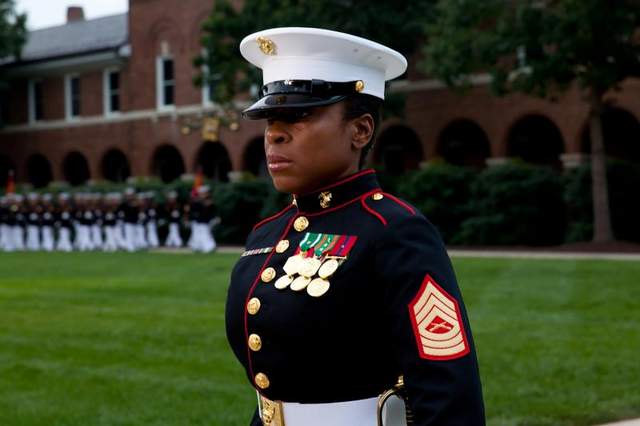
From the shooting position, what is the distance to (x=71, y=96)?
4303cm

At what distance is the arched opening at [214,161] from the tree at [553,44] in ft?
54.1

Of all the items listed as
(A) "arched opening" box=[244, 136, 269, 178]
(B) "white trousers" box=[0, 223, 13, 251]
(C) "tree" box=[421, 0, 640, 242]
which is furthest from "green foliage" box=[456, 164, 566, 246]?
(B) "white trousers" box=[0, 223, 13, 251]

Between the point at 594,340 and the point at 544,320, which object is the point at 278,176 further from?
the point at 544,320

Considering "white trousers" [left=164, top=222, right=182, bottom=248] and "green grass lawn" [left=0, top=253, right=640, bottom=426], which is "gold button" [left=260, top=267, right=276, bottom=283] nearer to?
"green grass lawn" [left=0, top=253, right=640, bottom=426]

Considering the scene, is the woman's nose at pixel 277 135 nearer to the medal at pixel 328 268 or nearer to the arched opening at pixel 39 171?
the medal at pixel 328 268

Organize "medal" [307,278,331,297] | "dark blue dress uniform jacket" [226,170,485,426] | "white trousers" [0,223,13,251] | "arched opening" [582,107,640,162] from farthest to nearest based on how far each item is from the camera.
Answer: "white trousers" [0,223,13,251]
"arched opening" [582,107,640,162]
"medal" [307,278,331,297]
"dark blue dress uniform jacket" [226,170,485,426]

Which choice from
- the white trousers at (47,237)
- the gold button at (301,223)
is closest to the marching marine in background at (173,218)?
the white trousers at (47,237)

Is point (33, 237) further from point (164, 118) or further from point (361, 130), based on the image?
point (361, 130)

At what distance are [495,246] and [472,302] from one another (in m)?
14.9

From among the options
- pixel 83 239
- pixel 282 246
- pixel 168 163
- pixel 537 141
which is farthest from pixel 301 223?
pixel 168 163

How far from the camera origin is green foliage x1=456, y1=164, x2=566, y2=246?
2598 cm

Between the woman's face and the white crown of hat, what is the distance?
11cm

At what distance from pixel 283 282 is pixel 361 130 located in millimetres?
466

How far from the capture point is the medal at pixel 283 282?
2.75m
